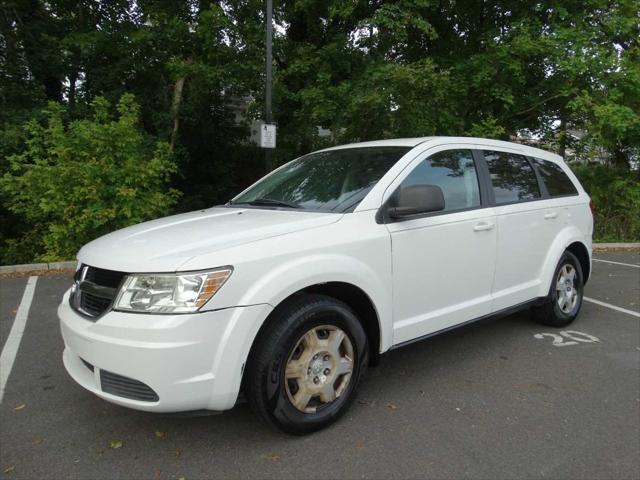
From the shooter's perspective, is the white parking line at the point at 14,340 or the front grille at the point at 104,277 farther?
the white parking line at the point at 14,340

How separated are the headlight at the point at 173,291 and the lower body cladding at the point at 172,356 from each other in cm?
5

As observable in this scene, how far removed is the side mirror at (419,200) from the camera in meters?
2.87

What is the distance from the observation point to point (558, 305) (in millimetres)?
4496

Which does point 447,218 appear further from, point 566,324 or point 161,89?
point 161,89

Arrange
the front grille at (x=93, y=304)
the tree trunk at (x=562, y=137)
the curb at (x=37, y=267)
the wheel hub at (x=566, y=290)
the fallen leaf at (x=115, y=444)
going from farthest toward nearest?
1. the tree trunk at (x=562, y=137)
2. the curb at (x=37, y=267)
3. the wheel hub at (x=566, y=290)
4. the fallen leaf at (x=115, y=444)
5. the front grille at (x=93, y=304)

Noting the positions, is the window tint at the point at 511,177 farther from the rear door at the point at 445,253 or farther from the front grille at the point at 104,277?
the front grille at the point at 104,277

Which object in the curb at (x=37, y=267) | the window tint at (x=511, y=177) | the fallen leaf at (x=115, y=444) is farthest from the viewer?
the curb at (x=37, y=267)

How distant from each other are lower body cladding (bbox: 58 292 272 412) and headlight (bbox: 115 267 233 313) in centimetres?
5

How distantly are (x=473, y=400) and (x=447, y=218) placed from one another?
1.22m

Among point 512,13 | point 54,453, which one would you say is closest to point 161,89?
point 512,13

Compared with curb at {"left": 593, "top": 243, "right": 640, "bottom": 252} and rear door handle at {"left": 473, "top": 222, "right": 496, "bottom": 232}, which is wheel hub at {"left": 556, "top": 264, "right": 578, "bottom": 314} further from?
curb at {"left": 593, "top": 243, "right": 640, "bottom": 252}

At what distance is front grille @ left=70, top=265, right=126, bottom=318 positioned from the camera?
7.97 feet

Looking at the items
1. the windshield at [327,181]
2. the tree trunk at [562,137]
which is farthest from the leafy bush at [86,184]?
the tree trunk at [562,137]

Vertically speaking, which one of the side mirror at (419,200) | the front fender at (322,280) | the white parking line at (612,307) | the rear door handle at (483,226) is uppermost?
the side mirror at (419,200)
